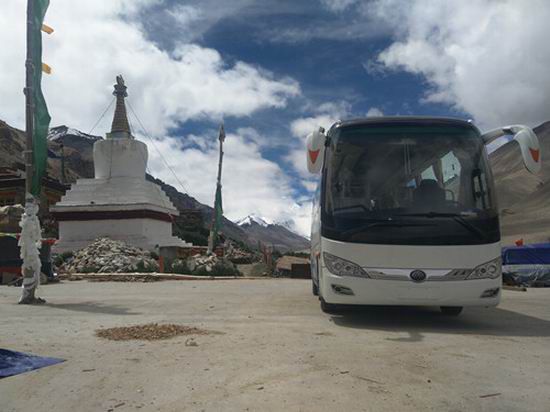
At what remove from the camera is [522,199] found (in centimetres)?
7394

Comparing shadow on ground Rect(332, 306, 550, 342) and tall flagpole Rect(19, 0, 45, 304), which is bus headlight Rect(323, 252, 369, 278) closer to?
shadow on ground Rect(332, 306, 550, 342)

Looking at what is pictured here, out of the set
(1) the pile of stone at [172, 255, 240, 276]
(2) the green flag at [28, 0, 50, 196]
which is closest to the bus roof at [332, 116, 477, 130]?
(2) the green flag at [28, 0, 50, 196]

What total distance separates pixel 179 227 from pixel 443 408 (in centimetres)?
4042

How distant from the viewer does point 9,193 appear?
111ft

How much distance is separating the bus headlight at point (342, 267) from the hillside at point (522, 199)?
30.0 m

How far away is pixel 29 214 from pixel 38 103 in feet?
6.90

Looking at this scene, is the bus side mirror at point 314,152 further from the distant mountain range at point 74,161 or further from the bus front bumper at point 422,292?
the distant mountain range at point 74,161

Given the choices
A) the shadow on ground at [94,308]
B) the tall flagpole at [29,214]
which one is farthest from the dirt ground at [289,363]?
the tall flagpole at [29,214]

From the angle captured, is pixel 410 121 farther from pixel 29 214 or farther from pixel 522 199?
pixel 522 199

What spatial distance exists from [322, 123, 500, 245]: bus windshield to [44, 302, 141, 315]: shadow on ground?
3745 mm

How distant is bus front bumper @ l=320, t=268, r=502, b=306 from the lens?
6035 millimetres

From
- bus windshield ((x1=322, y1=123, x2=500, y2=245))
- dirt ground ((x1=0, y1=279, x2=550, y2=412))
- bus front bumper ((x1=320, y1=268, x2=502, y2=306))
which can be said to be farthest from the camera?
bus windshield ((x1=322, y1=123, x2=500, y2=245))

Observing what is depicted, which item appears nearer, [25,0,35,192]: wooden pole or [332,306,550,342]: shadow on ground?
[332,306,550,342]: shadow on ground

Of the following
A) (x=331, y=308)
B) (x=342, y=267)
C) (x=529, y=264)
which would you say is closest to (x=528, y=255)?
(x=529, y=264)
